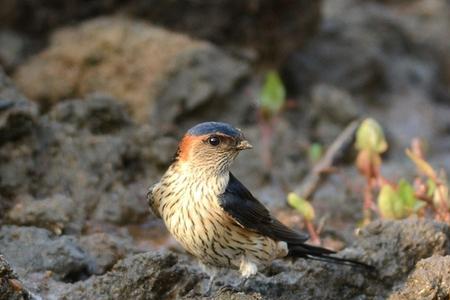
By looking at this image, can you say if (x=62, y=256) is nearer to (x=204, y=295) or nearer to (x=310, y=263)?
(x=204, y=295)

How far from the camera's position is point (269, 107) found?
735 centimetres

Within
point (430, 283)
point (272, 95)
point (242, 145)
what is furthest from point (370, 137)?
point (430, 283)

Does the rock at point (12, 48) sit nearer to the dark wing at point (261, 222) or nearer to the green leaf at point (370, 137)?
the green leaf at point (370, 137)

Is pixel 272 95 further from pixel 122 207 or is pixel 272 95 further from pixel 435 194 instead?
pixel 435 194

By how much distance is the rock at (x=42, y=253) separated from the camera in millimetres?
5059

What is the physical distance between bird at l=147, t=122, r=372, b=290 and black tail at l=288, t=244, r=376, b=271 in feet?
0.08

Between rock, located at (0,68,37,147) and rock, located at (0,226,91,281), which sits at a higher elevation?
rock, located at (0,68,37,147)

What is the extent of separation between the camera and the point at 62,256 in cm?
511

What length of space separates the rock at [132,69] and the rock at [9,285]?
3.35m

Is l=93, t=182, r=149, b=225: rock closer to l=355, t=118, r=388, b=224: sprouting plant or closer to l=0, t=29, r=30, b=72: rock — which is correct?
l=355, t=118, r=388, b=224: sprouting plant

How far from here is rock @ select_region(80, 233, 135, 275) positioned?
17.4 feet

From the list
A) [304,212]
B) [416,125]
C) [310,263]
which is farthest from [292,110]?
[310,263]

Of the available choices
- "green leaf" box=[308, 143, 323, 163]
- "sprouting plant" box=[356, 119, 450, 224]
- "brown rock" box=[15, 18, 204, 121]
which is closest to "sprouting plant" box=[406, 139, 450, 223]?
"sprouting plant" box=[356, 119, 450, 224]

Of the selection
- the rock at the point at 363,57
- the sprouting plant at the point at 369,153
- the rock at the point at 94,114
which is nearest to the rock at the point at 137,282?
the rock at the point at 94,114
